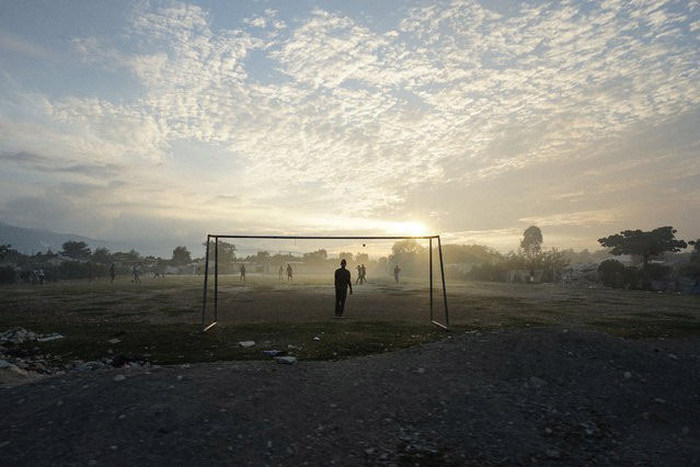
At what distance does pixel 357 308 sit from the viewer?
63.4 feet

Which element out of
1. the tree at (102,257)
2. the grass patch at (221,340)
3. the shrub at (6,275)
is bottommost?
→ the grass patch at (221,340)

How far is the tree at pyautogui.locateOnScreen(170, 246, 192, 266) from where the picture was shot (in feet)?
302

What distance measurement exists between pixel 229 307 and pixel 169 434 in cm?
1540

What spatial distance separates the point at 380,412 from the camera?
5656 mm

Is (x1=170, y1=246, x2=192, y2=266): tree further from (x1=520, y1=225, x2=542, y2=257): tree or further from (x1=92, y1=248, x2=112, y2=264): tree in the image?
(x1=520, y1=225, x2=542, y2=257): tree

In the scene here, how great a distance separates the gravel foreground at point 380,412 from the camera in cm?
453

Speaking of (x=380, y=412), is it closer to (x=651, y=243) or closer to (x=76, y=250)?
(x=651, y=243)

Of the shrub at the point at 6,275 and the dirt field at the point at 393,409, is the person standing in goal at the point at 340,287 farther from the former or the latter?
the shrub at the point at 6,275

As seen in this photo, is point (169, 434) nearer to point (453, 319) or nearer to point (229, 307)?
point (453, 319)

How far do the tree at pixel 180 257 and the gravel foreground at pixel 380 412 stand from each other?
9257 centimetres

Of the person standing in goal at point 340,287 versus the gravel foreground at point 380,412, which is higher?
the person standing in goal at point 340,287

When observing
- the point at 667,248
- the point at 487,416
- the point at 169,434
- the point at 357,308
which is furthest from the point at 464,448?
the point at 667,248

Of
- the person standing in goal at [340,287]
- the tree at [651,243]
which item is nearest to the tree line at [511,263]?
the tree at [651,243]

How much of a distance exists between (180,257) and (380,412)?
98241 mm
